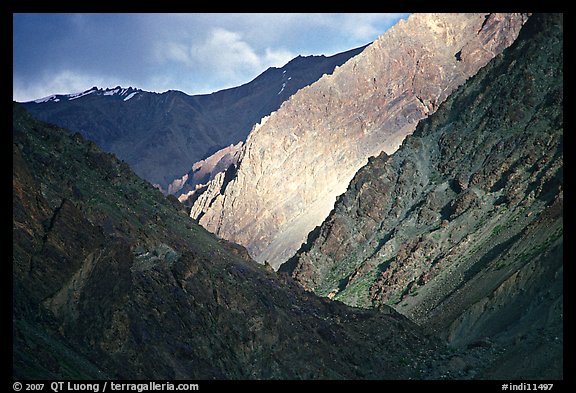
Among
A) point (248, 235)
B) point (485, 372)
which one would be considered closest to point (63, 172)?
point (485, 372)

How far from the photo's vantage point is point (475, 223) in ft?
275

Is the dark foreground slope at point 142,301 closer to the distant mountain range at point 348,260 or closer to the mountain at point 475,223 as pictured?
the distant mountain range at point 348,260

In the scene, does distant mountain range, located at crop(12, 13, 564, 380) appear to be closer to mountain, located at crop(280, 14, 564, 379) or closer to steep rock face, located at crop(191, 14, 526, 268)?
mountain, located at crop(280, 14, 564, 379)

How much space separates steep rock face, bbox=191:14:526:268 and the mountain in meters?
28.3

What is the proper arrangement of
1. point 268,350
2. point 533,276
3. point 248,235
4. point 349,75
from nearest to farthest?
1. point 268,350
2. point 533,276
3. point 248,235
4. point 349,75

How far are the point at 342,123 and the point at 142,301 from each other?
107 m

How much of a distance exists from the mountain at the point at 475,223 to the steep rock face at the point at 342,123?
1115 inches

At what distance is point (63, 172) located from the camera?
4806 cm

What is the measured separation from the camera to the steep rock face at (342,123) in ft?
448

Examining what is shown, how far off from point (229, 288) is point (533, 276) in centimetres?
2240

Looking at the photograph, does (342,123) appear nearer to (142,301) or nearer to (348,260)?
(348,260)

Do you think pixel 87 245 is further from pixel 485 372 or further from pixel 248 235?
pixel 248 235

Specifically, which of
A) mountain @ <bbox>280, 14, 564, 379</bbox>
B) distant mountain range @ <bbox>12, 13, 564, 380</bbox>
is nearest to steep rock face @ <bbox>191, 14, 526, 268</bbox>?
distant mountain range @ <bbox>12, 13, 564, 380</bbox>

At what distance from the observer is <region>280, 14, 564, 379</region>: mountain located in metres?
56.7
